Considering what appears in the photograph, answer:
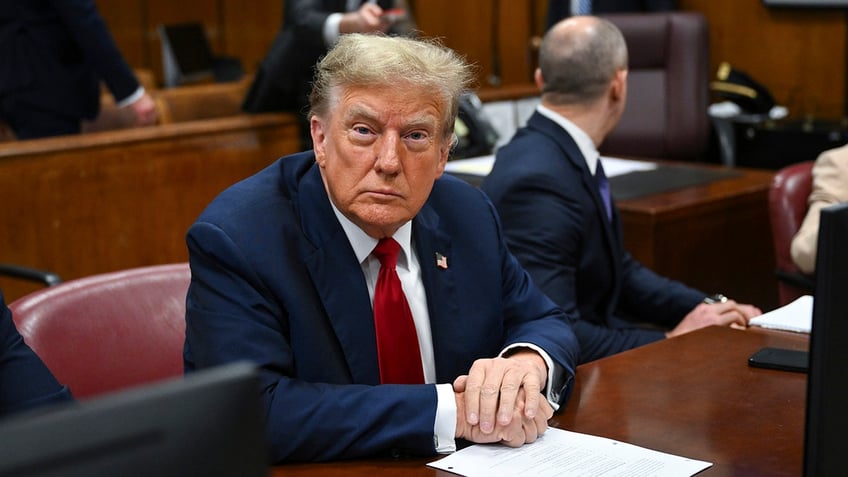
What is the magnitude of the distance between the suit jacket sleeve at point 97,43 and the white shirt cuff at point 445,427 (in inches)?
121

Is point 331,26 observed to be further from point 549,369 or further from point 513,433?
point 513,433

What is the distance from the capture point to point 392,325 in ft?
6.51

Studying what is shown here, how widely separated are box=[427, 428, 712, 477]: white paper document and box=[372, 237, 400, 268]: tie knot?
0.38 meters

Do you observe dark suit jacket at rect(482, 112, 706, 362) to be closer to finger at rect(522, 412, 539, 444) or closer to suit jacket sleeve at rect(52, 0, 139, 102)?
finger at rect(522, 412, 539, 444)

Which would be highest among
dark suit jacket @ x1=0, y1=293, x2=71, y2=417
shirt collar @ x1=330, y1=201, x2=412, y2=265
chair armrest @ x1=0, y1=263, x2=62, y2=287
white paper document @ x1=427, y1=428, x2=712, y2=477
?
shirt collar @ x1=330, y1=201, x2=412, y2=265

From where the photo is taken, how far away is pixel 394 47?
1894mm

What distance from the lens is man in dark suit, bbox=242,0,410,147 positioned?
15.5 feet

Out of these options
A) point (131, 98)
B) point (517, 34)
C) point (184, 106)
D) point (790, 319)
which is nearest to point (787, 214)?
point (790, 319)

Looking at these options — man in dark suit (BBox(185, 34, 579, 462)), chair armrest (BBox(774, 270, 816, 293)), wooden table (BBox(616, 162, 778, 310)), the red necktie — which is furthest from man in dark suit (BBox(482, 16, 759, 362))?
the red necktie

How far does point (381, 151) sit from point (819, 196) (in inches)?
66.8

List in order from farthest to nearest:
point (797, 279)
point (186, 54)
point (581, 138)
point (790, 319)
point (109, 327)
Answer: point (186, 54) < point (797, 279) < point (581, 138) < point (790, 319) < point (109, 327)

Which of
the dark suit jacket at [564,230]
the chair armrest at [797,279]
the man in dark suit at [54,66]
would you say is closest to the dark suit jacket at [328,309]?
the dark suit jacket at [564,230]

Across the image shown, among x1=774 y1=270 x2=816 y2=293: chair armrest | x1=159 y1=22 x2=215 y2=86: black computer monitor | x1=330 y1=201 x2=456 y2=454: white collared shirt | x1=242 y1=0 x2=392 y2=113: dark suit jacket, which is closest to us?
x1=330 y1=201 x2=456 y2=454: white collared shirt

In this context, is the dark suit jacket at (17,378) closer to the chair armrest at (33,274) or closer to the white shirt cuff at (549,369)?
the white shirt cuff at (549,369)
